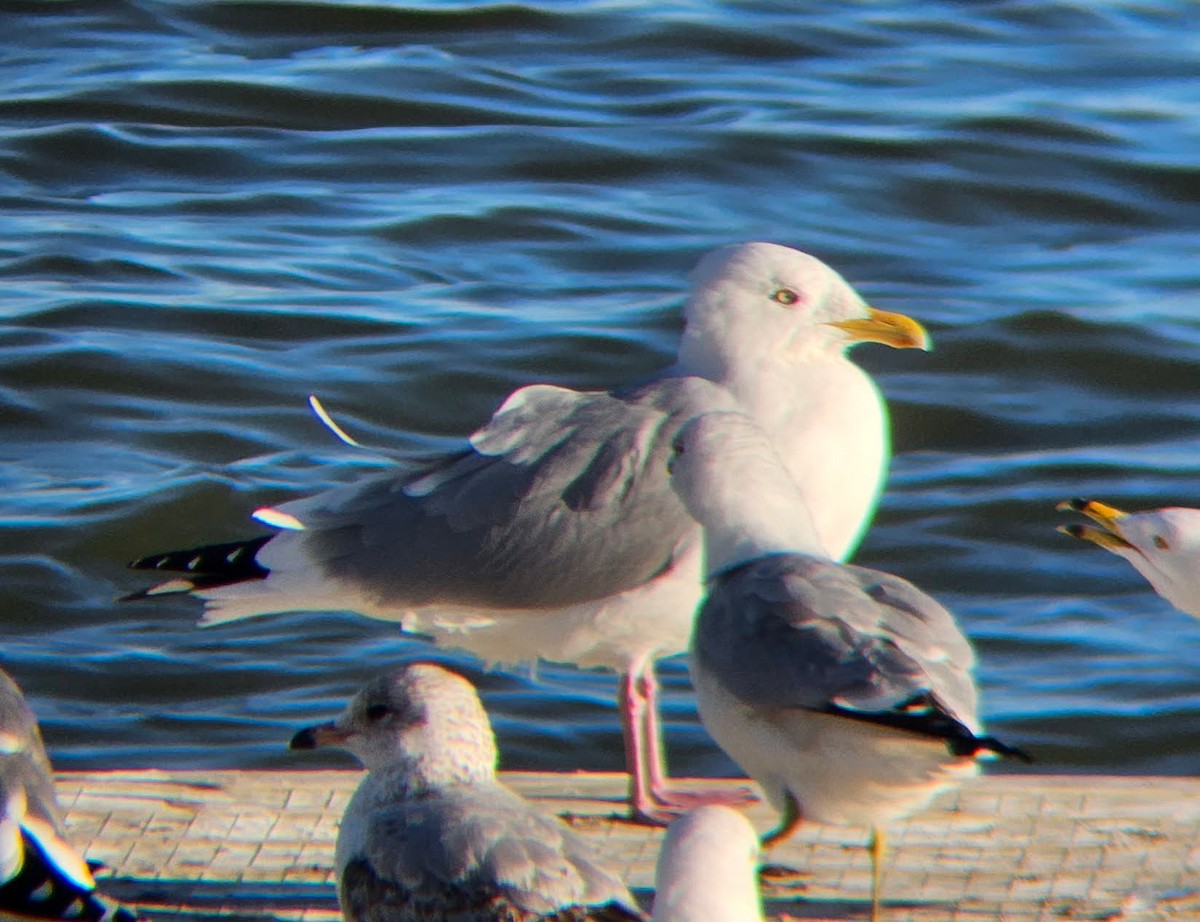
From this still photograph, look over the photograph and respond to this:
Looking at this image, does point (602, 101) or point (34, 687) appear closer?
point (34, 687)

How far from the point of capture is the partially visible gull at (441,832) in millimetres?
3240

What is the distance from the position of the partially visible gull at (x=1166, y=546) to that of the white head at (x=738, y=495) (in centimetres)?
63

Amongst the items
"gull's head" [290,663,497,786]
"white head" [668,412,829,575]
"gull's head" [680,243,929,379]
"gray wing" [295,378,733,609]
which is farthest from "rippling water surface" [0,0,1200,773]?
"gull's head" [290,663,497,786]

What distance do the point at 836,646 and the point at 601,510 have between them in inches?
49.3

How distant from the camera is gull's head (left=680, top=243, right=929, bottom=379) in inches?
199

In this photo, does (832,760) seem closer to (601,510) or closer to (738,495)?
(738,495)

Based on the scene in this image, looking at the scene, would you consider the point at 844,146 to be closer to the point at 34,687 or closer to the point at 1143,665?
the point at 1143,665

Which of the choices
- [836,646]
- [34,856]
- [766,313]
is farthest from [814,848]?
[34,856]

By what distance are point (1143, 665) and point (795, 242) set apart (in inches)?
149

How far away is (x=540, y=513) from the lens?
4922 mm

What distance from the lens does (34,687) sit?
22.9ft

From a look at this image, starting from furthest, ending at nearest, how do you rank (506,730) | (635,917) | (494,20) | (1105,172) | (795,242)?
(494,20), (1105,172), (795,242), (506,730), (635,917)

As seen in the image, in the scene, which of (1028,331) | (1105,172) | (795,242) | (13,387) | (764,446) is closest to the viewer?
(764,446)

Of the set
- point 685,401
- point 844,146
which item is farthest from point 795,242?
point 685,401
